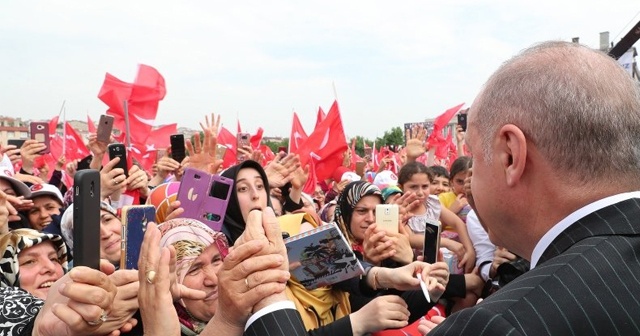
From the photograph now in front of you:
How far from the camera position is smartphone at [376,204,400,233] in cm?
317

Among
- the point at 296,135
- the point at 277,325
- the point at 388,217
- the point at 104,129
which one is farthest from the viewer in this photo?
the point at 296,135

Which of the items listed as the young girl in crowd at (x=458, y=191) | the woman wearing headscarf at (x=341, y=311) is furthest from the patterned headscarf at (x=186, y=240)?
the young girl in crowd at (x=458, y=191)

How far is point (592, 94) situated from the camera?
1.25m

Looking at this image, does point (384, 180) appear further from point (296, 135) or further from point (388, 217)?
point (388, 217)

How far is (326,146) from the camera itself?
24.1 ft

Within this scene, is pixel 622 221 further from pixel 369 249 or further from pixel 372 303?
pixel 369 249

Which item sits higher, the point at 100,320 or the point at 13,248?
the point at 100,320

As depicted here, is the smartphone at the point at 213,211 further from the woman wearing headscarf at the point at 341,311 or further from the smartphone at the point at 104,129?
the smartphone at the point at 104,129

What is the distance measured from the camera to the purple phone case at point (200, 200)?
9.80ft

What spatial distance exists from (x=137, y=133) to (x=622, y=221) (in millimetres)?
6643

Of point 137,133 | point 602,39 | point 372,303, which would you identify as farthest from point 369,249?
point 602,39

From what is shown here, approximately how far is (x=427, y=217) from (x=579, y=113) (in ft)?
12.0

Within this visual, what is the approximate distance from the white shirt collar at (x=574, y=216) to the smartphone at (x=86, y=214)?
1.03m

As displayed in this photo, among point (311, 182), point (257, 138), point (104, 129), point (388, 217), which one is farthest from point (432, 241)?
point (257, 138)
